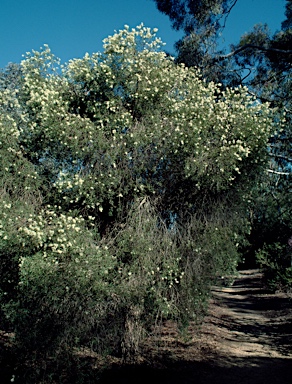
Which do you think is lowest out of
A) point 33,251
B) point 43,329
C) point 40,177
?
point 43,329

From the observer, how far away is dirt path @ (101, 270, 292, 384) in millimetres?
8125

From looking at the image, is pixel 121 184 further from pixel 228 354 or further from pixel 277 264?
pixel 277 264

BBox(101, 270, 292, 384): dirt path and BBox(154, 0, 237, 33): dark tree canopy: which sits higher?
BBox(154, 0, 237, 33): dark tree canopy

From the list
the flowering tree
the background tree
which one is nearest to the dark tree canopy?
the background tree

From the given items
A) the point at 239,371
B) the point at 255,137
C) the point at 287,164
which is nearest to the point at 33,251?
the point at 255,137

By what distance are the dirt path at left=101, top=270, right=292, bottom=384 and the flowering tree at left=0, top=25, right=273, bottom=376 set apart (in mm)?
1368

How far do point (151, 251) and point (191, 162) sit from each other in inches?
61.3

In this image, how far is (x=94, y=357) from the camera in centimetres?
788

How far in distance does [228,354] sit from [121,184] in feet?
17.6

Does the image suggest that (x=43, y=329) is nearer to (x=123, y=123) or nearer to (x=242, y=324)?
(x=123, y=123)

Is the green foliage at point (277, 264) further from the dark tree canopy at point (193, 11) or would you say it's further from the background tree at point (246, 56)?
the dark tree canopy at point (193, 11)

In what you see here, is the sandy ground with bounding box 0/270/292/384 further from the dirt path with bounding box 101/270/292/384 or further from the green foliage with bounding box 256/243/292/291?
the green foliage with bounding box 256/243/292/291

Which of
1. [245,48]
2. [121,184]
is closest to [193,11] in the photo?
[245,48]

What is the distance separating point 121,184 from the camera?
23.0ft
